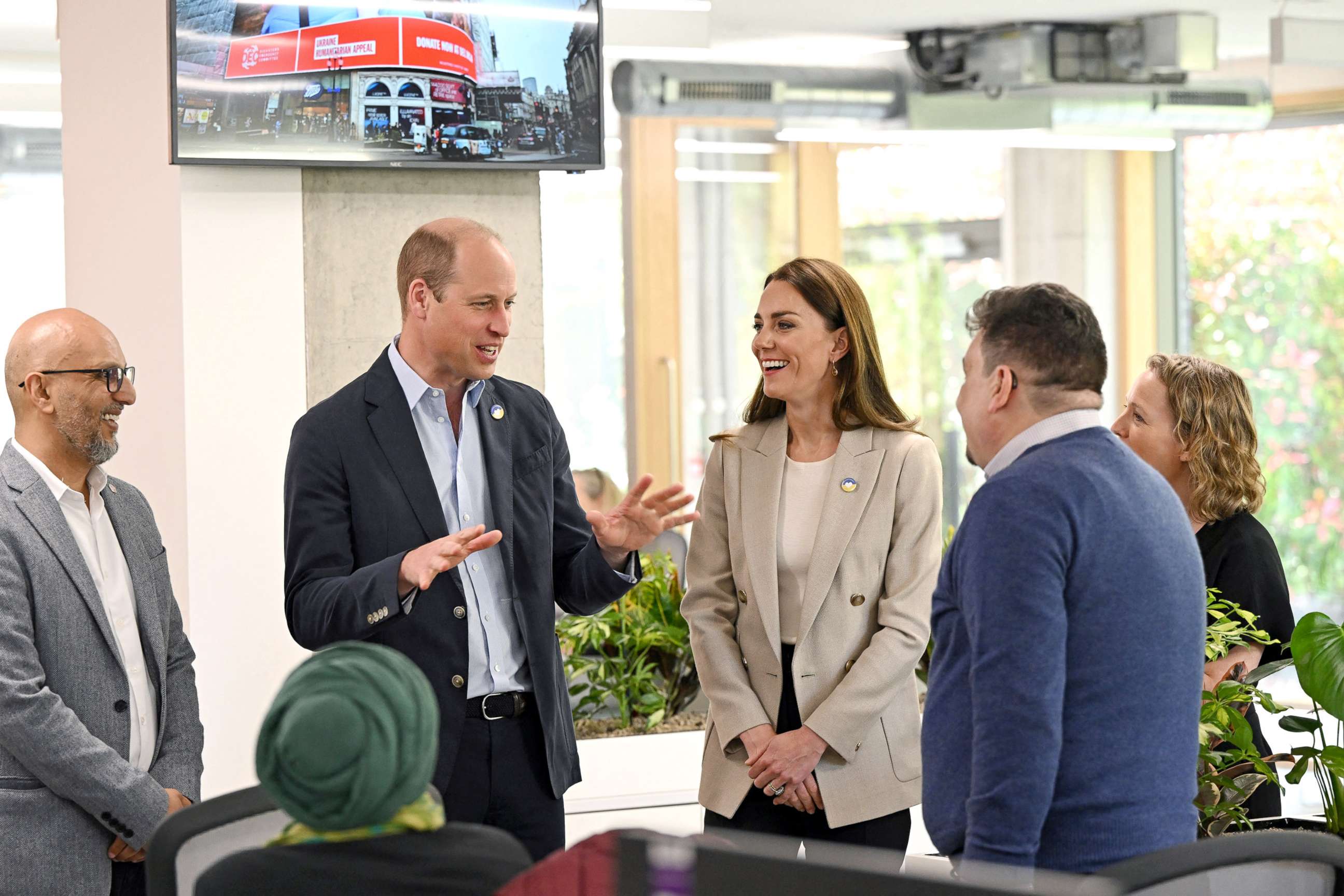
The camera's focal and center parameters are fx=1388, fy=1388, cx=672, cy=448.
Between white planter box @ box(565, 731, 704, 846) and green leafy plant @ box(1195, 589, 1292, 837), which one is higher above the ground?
green leafy plant @ box(1195, 589, 1292, 837)

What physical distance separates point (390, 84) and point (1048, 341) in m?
2.21

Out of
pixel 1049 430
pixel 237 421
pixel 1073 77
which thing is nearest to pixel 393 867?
pixel 1049 430

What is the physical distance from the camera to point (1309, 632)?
2609mm

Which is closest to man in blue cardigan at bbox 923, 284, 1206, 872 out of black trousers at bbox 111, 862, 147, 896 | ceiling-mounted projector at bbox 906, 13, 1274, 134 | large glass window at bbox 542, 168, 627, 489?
black trousers at bbox 111, 862, 147, 896

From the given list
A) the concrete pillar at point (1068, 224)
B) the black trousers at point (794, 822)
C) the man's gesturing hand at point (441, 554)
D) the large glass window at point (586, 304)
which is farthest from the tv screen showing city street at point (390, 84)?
the concrete pillar at point (1068, 224)

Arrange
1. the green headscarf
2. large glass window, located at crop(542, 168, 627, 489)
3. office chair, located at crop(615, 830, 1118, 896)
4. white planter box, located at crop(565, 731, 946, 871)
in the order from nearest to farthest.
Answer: office chair, located at crop(615, 830, 1118, 896) < the green headscarf < white planter box, located at crop(565, 731, 946, 871) < large glass window, located at crop(542, 168, 627, 489)

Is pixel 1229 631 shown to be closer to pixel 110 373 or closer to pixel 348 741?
pixel 348 741

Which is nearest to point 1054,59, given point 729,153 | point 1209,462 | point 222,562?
point 729,153

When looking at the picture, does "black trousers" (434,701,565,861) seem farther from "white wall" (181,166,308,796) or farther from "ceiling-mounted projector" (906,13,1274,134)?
"ceiling-mounted projector" (906,13,1274,134)

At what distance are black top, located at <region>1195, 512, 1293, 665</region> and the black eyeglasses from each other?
2.21 metres

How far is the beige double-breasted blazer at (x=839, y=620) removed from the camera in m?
2.69

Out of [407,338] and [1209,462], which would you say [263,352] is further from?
[1209,462]

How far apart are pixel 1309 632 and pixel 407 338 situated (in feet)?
5.93

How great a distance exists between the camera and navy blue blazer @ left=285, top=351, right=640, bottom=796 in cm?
249
